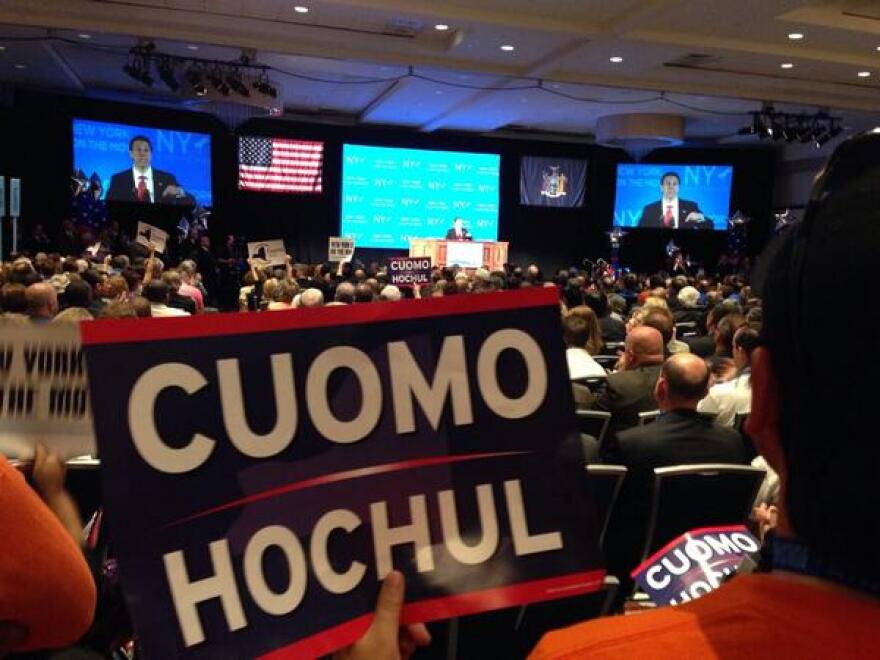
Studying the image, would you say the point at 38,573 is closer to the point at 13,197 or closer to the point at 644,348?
the point at 644,348

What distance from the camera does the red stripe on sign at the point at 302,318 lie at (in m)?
0.79

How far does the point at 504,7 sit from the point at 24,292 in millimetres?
5680

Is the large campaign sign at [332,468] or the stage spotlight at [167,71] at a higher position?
the stage spotlight at [167,71]

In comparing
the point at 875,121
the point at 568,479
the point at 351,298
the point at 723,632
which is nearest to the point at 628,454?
the point at 568,479

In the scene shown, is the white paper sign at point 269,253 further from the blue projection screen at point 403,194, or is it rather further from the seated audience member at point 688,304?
the blue projection screen at point 403,194

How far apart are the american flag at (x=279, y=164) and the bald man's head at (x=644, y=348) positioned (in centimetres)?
1232

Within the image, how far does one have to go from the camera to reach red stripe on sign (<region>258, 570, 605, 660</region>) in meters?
0.84

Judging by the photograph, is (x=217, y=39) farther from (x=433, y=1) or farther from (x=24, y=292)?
(x=24, y=292)

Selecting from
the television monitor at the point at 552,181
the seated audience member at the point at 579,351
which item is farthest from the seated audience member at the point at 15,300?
the television monitor at the point at 552,181

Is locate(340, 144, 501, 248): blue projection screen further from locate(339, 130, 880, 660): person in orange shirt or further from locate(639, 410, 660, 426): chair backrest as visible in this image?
locate(339, 130, 880, 660): person in orange shirt

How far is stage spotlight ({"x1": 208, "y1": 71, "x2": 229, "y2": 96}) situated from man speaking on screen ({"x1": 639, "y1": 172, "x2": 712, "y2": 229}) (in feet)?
34.8

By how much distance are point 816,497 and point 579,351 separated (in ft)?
12.8

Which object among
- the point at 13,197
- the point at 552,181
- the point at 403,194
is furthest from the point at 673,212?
the point at 13,197

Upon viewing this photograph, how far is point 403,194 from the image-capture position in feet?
54.1
